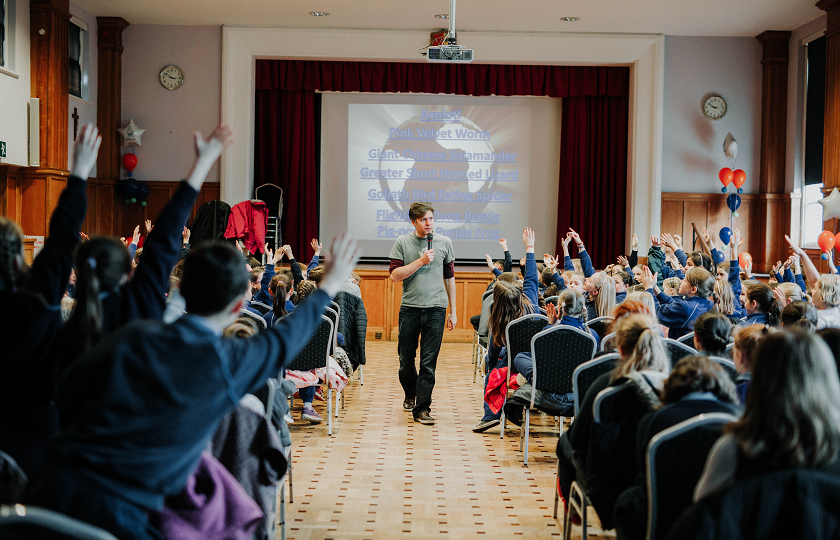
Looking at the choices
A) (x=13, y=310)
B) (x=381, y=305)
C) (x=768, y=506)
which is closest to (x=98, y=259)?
(x=13, y=310)

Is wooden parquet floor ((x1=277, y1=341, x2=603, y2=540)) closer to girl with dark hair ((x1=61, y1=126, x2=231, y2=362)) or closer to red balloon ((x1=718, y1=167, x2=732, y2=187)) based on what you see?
girl with dark hair ((x1=61, y1=126, x2=231, y2=362))

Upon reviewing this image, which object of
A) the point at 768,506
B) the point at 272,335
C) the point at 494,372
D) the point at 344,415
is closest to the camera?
the point at 768,506

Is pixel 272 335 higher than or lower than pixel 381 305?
higher

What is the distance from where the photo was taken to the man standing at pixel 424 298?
525cm

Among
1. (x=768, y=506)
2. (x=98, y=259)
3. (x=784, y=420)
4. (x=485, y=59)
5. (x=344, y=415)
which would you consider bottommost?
(x=344, y=415)

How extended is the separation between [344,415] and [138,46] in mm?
7323

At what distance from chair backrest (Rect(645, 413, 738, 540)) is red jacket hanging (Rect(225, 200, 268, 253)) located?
319 inches

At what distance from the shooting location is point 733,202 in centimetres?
1005

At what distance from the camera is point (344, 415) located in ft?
18.1

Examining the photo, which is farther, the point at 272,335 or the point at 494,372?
the point at 494,372

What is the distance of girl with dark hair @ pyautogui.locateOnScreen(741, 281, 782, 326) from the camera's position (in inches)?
159

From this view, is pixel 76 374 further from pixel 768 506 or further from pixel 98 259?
pixel 768 506

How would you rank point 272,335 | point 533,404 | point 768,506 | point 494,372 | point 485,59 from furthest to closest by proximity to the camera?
1. point 485,59
2. point 494,372
3. point 533,404
4. point 272,335
5. point 768,506

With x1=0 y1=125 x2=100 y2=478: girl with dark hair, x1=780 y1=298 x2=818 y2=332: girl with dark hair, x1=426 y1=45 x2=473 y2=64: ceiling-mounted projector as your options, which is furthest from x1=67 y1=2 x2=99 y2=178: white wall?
x1=780 y1=298 x2=818 y2=332: girl with dark hair
